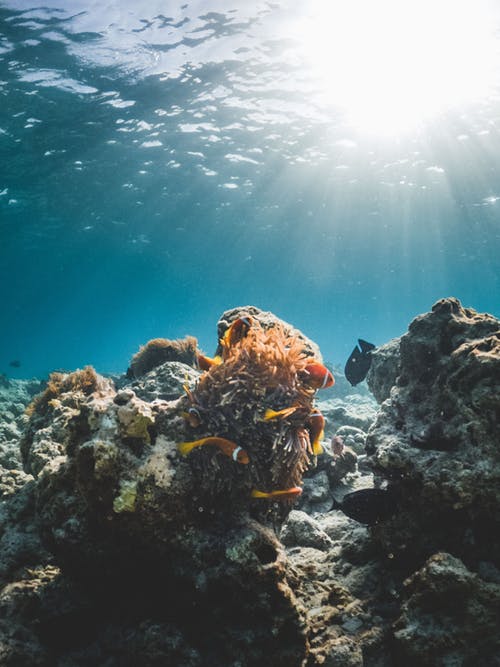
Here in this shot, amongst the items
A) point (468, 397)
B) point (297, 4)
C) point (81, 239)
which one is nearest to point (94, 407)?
point (468, 397)

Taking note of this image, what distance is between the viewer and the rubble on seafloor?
95.6 inches

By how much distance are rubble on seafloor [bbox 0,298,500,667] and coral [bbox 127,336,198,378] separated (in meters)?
3.98

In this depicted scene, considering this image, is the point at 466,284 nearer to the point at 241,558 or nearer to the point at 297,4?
the point at 297,4

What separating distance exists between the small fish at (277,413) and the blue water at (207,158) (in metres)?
13.3

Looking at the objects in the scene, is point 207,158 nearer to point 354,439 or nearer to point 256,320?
point 354,439

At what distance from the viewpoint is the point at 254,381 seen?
9.55 ft

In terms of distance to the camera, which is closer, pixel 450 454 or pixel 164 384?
pixel 450 454

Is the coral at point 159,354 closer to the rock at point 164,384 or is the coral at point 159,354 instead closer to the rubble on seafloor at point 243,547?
the rock at point 164,384

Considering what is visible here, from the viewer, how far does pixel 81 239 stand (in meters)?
35.3

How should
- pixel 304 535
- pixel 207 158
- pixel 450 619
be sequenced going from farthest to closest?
pixel 207 158
pixel 304 535
pixel 450 619

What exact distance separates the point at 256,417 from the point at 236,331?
97 cm

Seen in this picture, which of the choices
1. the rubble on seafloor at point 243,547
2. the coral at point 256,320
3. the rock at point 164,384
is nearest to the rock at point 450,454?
the rubble on seafloor at point 243,547

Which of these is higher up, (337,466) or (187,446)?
(187,446)

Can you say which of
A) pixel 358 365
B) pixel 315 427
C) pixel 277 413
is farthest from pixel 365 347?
pixel 277 413
